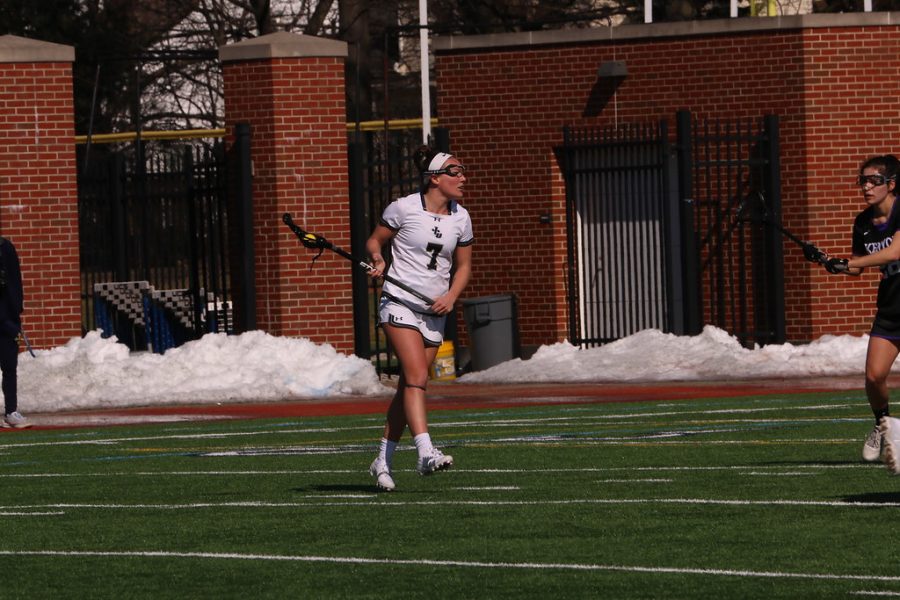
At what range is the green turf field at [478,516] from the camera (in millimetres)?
8445

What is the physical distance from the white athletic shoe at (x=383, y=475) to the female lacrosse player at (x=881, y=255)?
2882mm

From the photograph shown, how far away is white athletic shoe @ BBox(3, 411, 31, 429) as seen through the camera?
62.4ft

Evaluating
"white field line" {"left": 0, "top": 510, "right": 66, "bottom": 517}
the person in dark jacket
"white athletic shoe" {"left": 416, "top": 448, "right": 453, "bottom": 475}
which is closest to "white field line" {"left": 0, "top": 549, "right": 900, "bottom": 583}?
"white field line" {"left": 0, "top": 510, "right": 66, "bottom": 517}

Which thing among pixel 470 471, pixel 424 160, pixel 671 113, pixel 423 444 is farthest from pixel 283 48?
pixel 423 444

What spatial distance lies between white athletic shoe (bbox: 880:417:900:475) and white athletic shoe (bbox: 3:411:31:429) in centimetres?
1067

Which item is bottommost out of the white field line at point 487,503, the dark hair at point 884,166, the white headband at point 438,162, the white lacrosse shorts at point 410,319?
the white field line at point 487,503

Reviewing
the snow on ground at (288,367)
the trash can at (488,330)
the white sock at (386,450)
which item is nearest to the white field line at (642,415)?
the snow on ground at (288,367)

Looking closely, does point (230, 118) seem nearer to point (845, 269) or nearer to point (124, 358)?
point (124, 358)

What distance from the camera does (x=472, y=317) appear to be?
25344 mm

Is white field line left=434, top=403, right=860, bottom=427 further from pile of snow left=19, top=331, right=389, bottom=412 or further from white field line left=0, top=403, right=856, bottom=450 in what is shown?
pile of snow left=19, top=331, right=389, bottom=412

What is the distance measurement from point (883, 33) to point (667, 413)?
9470 millimetres

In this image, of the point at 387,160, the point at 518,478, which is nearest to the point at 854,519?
the point at 518,478

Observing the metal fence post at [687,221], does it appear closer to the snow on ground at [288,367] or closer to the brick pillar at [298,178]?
the snow on ground at [288,367]

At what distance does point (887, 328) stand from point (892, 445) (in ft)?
6.26
